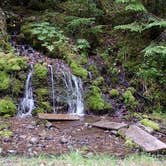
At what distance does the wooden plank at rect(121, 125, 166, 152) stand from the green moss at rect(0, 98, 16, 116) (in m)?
2.67

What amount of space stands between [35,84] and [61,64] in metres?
1.15

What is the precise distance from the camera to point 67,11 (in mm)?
12836

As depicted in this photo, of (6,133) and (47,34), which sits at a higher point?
(47,34)

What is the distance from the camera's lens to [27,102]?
8.99 metres

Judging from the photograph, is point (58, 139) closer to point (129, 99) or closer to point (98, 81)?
point (129, 99)

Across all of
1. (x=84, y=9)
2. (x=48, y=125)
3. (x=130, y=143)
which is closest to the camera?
(x=130, y=143)

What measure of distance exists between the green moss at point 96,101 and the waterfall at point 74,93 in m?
0.21

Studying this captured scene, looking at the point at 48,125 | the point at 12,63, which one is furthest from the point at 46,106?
the point at 12,63

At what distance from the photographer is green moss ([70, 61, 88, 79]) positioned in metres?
9.86

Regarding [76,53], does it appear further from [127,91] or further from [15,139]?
[15,139]

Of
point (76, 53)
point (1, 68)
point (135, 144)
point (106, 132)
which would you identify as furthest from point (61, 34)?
point (135, 144)

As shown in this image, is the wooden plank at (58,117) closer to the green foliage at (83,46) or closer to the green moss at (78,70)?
the green moss at (78,70)

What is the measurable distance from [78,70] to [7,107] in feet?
7.51

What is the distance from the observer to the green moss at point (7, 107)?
855 centimetres
